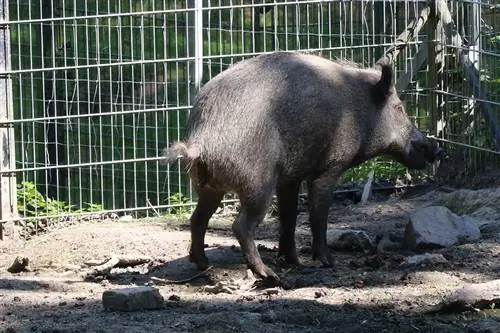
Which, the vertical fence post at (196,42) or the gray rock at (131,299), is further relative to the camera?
the vertical fence post at (196,42)

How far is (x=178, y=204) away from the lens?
367 inches

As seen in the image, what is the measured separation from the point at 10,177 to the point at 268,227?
6.99ft

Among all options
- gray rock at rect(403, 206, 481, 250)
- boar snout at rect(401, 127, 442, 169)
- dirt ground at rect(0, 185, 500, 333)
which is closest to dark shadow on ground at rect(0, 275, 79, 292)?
dirt ground at rect(0, 185, 500, 333)

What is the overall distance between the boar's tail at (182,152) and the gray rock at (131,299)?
39.1 inches

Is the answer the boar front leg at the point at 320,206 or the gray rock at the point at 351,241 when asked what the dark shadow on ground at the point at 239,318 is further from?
the gray rock at the point at 351,241

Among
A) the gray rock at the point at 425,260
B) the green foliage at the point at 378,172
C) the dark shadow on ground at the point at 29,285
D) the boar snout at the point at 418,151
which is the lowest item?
the dark shadow on ground at the point at 29,285

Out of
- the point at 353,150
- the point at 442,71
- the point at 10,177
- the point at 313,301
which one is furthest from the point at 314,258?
the point at 442,71

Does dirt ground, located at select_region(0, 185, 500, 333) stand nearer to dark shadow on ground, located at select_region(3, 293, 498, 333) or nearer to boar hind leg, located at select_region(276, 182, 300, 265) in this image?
dark shadow on ground, located at select_region(3, 293, 498, 333)

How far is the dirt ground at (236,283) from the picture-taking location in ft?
18.9

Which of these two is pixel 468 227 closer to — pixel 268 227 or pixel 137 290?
pixel 268 227

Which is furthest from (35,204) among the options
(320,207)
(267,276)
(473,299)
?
(473,299)

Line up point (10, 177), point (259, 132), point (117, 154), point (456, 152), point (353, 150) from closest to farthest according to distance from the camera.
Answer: point (259, 132) → point (353, 150) → point (10, 177) → point (456, 152) → point (117, 154)

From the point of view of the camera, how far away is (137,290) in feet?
19.9

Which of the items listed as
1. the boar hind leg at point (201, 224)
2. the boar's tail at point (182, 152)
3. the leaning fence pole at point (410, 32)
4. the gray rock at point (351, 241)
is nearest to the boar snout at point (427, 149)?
the gray rock at point (351, 241)
